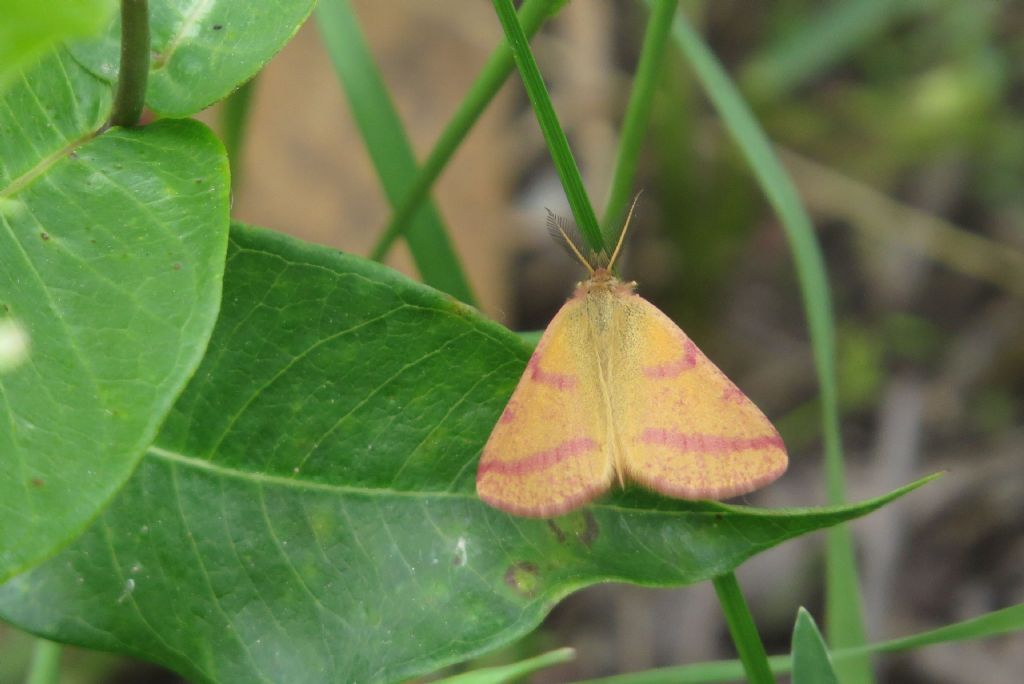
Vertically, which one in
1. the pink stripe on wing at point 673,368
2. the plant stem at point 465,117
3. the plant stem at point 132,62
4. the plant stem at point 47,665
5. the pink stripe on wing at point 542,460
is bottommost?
the plant stem at point 47,665

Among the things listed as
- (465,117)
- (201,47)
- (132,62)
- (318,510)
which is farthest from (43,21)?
(465,117)

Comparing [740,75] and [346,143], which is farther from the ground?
[740,75]

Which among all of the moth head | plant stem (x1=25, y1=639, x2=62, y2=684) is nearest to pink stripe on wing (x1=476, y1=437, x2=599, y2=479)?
the moth head

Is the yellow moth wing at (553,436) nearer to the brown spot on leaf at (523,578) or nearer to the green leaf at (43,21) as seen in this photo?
the brown spot on leaf at (523,578)

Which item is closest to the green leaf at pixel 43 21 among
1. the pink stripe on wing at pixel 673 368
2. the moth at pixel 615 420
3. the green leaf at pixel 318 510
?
the green leaf at pixel 318 510

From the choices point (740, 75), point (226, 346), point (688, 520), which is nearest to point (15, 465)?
point (226, 346)

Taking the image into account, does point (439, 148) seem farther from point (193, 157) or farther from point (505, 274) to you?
point (505, 274)

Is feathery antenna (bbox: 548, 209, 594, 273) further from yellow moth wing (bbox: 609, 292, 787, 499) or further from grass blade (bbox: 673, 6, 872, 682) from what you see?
grass blade (bbox: 673, 6, 872, 682)

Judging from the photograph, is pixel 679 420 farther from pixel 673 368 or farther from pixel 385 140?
pixel 385 140
